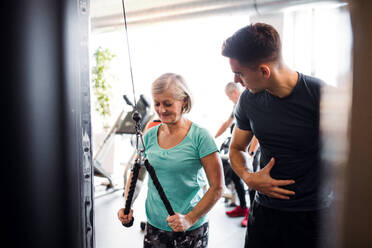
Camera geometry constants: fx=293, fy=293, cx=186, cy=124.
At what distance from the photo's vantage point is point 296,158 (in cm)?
85

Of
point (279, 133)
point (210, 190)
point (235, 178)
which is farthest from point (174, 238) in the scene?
point (235, 178)

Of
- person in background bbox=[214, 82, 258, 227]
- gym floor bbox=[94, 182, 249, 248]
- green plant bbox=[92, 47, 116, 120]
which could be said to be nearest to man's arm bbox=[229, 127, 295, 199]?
gym floor bbox=[94, 182, 249, 248]

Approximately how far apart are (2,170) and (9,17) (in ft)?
0.53

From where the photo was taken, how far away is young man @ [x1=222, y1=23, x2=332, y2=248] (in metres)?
0.79

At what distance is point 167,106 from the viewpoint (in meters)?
1.11

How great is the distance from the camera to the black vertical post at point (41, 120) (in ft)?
1.02

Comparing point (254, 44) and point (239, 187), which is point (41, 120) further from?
point (239, 187)

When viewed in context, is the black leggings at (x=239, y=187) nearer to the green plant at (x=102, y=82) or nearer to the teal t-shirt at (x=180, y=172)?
the teal t-shirt at (x=180, y=172)

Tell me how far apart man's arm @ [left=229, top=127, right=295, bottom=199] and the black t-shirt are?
0.05 meters

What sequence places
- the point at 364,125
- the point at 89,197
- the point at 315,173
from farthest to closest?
the point at 315,173 < the point at 89,197 < the point at 364,125

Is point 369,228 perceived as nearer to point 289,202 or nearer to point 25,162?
point 25,162

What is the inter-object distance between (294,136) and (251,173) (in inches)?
6.6

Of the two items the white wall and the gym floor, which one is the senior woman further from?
the gym floor

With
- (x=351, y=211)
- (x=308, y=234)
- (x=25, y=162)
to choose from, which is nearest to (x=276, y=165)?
(x=308, y=234)
